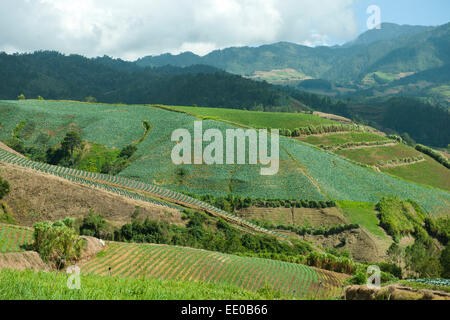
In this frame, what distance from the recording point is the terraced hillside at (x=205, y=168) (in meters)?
89.5

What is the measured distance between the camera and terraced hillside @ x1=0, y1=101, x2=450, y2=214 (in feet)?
294

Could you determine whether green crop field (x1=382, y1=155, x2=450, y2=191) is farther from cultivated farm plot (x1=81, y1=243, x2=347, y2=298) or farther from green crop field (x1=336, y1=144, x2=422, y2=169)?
Answer: cultivated farm plot (x1=81, y1=243, x2=347, y2=298)

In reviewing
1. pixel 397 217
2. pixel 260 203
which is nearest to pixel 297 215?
pixel 260 203

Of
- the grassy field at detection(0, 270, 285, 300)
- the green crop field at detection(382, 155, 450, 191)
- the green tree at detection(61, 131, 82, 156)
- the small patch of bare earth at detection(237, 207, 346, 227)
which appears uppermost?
the green tree at detection(61, 131, 82, 156)

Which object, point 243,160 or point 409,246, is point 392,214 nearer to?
point 409,246

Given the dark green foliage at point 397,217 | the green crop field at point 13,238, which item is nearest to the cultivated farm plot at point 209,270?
the green crop field at point 13,238

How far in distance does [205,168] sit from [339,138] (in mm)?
72758

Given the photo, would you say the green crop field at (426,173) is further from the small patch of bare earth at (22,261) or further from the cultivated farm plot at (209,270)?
the small patch of bare earth at (22,261)

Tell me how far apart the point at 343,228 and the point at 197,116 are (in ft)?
245

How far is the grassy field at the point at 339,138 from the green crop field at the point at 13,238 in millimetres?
118167

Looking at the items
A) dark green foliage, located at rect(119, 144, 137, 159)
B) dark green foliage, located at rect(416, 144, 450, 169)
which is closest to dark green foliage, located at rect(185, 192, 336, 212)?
dark green foliage, located at rect(119, 144, 137, 159)

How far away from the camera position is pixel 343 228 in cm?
7562

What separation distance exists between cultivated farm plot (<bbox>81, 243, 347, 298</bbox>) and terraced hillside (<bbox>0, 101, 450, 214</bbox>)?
39922 mm
